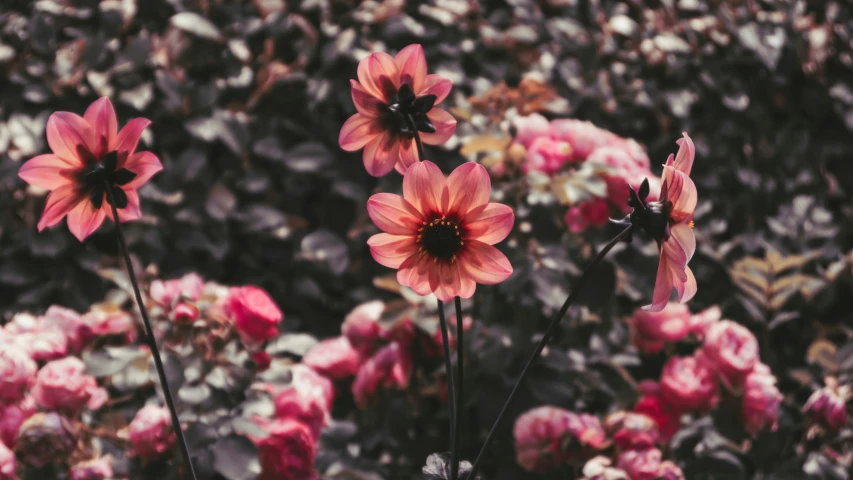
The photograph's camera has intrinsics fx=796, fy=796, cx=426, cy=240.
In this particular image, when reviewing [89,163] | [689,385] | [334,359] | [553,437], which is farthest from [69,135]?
[689,385]

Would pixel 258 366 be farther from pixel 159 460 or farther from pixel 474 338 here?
pixel 474 338

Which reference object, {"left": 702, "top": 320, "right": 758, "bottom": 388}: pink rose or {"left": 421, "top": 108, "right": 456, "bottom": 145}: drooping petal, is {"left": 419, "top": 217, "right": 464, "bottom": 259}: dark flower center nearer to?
{"left": 421, "top": 108, "right": 456, "bottom": 145}: drooping petal

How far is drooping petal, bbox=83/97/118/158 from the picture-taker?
682 mm

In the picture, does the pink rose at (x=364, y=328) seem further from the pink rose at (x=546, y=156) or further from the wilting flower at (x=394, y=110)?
the wilting flower at (x=394, y=110)

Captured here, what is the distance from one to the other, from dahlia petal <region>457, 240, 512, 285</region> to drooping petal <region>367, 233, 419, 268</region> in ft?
0.14

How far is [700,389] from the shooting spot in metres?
1.30

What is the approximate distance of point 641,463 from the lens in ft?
3.66

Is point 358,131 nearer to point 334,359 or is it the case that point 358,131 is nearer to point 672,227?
point 672,227

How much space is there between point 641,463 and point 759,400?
11.9 inches

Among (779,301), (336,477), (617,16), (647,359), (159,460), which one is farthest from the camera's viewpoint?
(617,16)

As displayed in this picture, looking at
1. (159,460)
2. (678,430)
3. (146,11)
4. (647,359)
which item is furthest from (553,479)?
(146,11)

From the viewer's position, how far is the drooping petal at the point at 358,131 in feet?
2.49

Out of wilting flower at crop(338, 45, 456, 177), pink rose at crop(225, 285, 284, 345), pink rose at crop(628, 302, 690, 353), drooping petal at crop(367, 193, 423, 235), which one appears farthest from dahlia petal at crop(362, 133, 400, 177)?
pink rose at crop(628, 302, 690, 353)

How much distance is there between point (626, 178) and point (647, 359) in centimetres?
49
